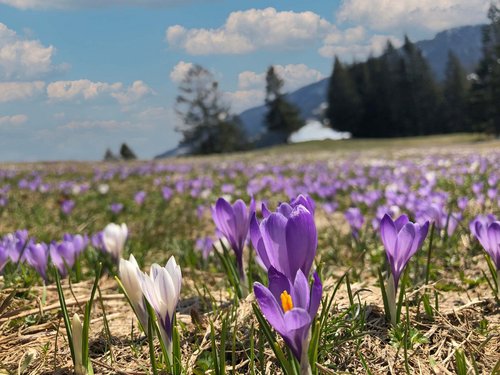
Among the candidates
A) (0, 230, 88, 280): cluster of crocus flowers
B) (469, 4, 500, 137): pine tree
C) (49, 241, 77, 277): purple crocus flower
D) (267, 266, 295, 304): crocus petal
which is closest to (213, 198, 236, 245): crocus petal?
(267, 266, 295, 304): crocus petal

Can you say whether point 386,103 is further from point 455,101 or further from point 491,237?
point 491,237

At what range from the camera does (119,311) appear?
231 cm

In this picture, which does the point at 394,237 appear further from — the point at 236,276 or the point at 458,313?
the point at 236,276

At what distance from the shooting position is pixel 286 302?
1109 millimetres

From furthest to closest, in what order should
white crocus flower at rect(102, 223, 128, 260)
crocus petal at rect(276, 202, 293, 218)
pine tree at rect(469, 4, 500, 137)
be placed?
pine tree at rect(469, 4, 500, 137) → white crocus flower at rect(102, 223, 128, 260) → crocus petal at rect(276, 202, 293, 218)

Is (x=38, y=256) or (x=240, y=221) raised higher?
(x=240, y=221)

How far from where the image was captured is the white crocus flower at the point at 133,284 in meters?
1.44

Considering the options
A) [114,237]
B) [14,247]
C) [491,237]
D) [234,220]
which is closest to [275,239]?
[234,220]

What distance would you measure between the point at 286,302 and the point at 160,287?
0.44 m

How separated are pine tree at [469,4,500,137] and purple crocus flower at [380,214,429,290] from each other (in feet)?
177

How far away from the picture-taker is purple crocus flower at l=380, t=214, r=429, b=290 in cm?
153

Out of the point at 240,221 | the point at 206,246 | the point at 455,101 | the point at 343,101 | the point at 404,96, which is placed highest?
the point at 343,101

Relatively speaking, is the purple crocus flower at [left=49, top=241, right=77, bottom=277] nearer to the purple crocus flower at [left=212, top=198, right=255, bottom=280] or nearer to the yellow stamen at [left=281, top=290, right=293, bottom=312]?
the purple crocus flower at [left=212, top=198, right=255, bottom=280]

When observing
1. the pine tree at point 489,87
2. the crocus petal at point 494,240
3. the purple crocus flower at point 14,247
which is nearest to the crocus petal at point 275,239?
the crocus petal at point 494,240
